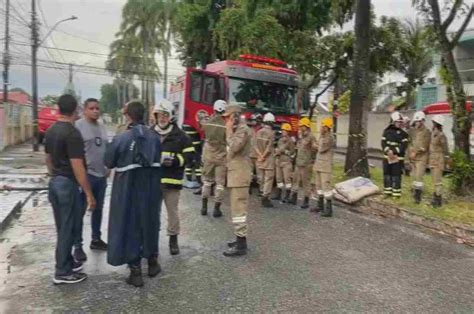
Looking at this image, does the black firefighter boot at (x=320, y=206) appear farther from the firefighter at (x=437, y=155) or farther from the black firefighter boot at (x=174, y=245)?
the black firefighter boot at (x=174, y=245)

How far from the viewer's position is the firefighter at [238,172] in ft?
21.0

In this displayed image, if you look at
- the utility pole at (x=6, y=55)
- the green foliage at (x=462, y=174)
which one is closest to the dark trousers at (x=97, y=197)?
the green foliage at (x=462, y=174)

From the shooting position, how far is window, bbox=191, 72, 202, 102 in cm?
1361

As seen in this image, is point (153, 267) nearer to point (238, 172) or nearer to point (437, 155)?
point (238, 172)

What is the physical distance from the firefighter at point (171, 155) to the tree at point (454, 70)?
6173 mm

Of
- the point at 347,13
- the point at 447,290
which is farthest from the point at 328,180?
the point at 347,13

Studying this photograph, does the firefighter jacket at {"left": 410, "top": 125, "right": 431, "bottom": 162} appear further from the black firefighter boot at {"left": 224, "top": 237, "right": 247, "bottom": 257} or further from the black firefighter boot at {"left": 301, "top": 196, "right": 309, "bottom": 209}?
the black firefighter boot at {"left": 224, "top": 237, "right": 247, "bottom": 257}

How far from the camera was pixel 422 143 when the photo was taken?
31.8ft

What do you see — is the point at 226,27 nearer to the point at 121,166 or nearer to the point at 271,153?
the point at 271,153

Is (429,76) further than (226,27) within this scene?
Yes

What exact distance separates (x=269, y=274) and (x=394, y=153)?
507 cm

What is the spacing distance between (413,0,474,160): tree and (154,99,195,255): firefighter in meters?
6.17

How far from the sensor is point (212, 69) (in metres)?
15.0

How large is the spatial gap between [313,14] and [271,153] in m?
11.0
